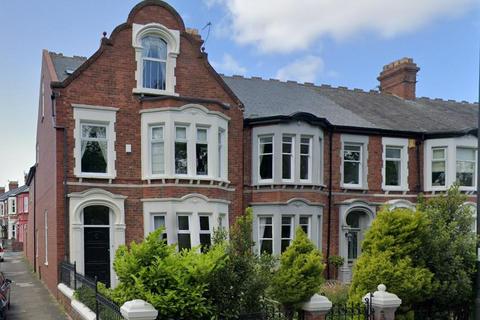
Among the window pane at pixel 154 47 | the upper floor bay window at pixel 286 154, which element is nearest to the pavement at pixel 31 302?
the upper floor bay window at pixel 286 154

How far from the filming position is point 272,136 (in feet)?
61.1

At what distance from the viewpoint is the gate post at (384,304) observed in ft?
31.2

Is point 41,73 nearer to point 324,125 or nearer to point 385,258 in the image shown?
point 324,125

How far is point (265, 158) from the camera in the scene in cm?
1883

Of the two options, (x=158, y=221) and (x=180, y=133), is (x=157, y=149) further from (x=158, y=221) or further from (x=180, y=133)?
(x=158, y=221)

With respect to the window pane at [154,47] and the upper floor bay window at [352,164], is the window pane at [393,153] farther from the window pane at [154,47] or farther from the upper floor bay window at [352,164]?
the window pane at [154,47]

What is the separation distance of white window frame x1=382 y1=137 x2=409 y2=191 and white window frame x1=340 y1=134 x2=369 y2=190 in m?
0.95

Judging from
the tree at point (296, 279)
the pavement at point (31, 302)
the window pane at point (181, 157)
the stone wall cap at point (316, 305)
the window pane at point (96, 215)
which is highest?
the window pane at point (181, 157)

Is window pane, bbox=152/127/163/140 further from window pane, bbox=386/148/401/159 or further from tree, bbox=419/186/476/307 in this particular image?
window pane, bbox=386/148/401/159

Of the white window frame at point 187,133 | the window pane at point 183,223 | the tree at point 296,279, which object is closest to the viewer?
the tree at point 296,279

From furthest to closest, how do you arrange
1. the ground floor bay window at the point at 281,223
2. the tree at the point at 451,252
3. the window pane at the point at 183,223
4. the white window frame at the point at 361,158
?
the white window frame at the point at 361,158, the ground floor bay window at the point at 281,223, the window pane at the point at 183,223, the tree at the point at 451,252

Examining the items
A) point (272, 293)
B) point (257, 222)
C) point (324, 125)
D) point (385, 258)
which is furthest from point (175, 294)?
point (324, 125)

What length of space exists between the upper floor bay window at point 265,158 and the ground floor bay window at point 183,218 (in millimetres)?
3066

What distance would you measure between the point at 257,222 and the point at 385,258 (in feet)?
28.0
